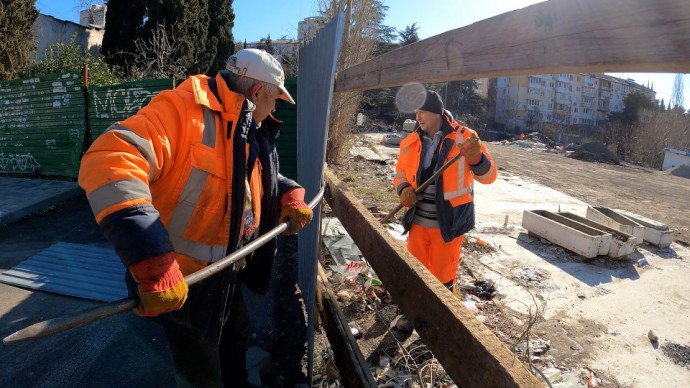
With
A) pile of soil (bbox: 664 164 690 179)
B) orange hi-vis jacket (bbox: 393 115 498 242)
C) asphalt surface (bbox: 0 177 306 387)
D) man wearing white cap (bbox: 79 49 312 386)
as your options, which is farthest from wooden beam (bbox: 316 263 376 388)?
pile of soil (bbox: 664 164 690 179)

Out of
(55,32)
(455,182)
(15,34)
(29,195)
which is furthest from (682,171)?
(55,32)

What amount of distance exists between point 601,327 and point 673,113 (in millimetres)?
41639

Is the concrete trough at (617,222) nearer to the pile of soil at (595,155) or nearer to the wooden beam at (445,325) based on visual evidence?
the wooden beam at (445,325)

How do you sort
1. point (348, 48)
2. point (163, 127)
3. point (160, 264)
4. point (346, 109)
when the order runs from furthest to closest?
point (346, 109) < point (348, 48) < point (163, 127) < point (160, 264)

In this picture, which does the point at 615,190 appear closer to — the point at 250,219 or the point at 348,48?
the point at 348,48

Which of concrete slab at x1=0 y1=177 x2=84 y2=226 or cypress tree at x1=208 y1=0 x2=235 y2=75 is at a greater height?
cypress tree at x1=208 y1=0 x2=235 y2=75

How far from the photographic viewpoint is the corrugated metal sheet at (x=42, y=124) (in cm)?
784

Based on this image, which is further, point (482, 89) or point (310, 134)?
point (482, 89)

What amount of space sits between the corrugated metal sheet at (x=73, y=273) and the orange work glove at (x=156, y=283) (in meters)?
2.80

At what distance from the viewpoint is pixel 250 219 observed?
80.8 inches

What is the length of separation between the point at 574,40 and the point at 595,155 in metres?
29.5

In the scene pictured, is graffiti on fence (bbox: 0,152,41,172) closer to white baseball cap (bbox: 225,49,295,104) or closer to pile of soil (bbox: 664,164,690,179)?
white baseball cap (bbox: 225,49,295,104)

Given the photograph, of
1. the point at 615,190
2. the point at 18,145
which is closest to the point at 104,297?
the point at 18,145

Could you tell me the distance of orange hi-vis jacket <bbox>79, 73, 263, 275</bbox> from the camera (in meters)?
1.36
